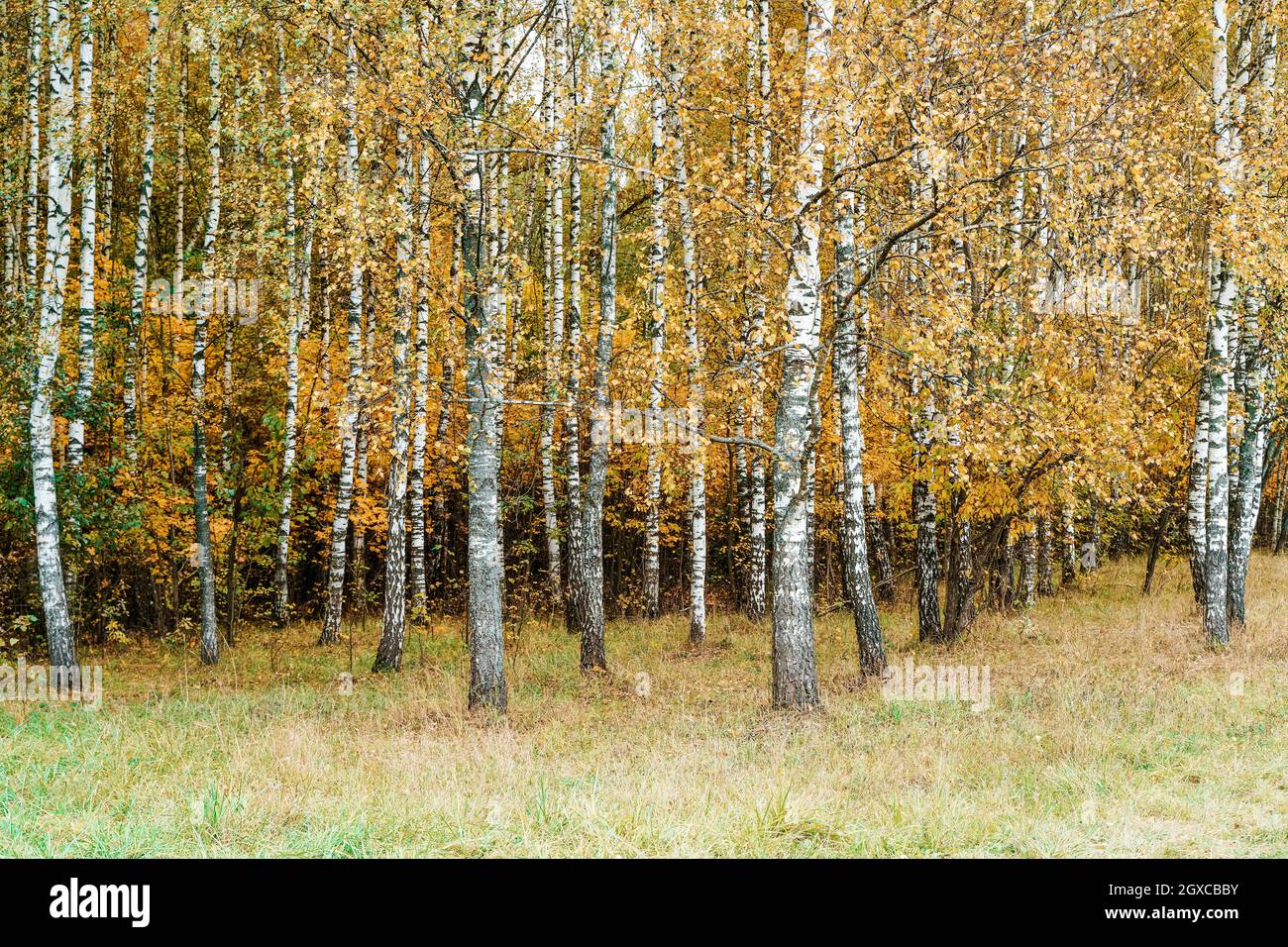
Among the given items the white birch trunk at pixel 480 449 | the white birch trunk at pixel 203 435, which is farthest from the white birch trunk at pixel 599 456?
the white birch trunk at pixel 203 435

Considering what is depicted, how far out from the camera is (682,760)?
7.99 meters

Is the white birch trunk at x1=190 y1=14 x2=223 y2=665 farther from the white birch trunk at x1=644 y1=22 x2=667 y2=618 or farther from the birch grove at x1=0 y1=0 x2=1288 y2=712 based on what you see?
the white birch trunk at x1=644 y1=22 x2=667 y2=618

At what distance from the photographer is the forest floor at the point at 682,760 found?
5.83 meters

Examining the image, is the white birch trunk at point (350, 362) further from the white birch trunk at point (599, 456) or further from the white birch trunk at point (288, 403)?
the white birch trunk at point (599, 456)

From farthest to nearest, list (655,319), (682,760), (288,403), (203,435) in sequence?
(288,403) < (203,435) < (655,319) < (682,760)

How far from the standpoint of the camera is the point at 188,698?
11516 millimetres

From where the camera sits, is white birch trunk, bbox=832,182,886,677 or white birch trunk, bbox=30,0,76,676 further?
white birch trunk, bbox=832,182,886,677

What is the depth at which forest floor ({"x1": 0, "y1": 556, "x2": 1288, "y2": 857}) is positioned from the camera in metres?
5.83

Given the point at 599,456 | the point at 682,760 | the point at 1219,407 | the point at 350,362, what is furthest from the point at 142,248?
the point at 1219,407

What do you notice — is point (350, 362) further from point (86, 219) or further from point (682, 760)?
point (682, 760)

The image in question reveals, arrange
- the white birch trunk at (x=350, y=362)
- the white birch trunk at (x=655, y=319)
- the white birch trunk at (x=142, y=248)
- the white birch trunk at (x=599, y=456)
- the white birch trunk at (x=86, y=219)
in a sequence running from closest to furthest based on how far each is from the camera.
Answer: the white birch trunk at (x=655, y=319)
the white birch trunk at (x=350, y=362)
the white birch trunk at (x=86, y=219)
the white birch trunk at (x=599, y=456)
the white birch trunk at (x=142, y=248)

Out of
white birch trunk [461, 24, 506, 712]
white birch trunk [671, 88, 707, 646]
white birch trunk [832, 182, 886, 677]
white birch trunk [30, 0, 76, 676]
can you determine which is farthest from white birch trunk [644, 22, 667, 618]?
white birch trunk [30, 0, 76, 676]

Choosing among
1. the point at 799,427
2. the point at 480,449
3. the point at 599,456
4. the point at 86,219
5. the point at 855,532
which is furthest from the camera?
the point at 599,456

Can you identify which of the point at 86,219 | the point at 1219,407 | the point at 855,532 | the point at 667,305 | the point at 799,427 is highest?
the point at 86,219
